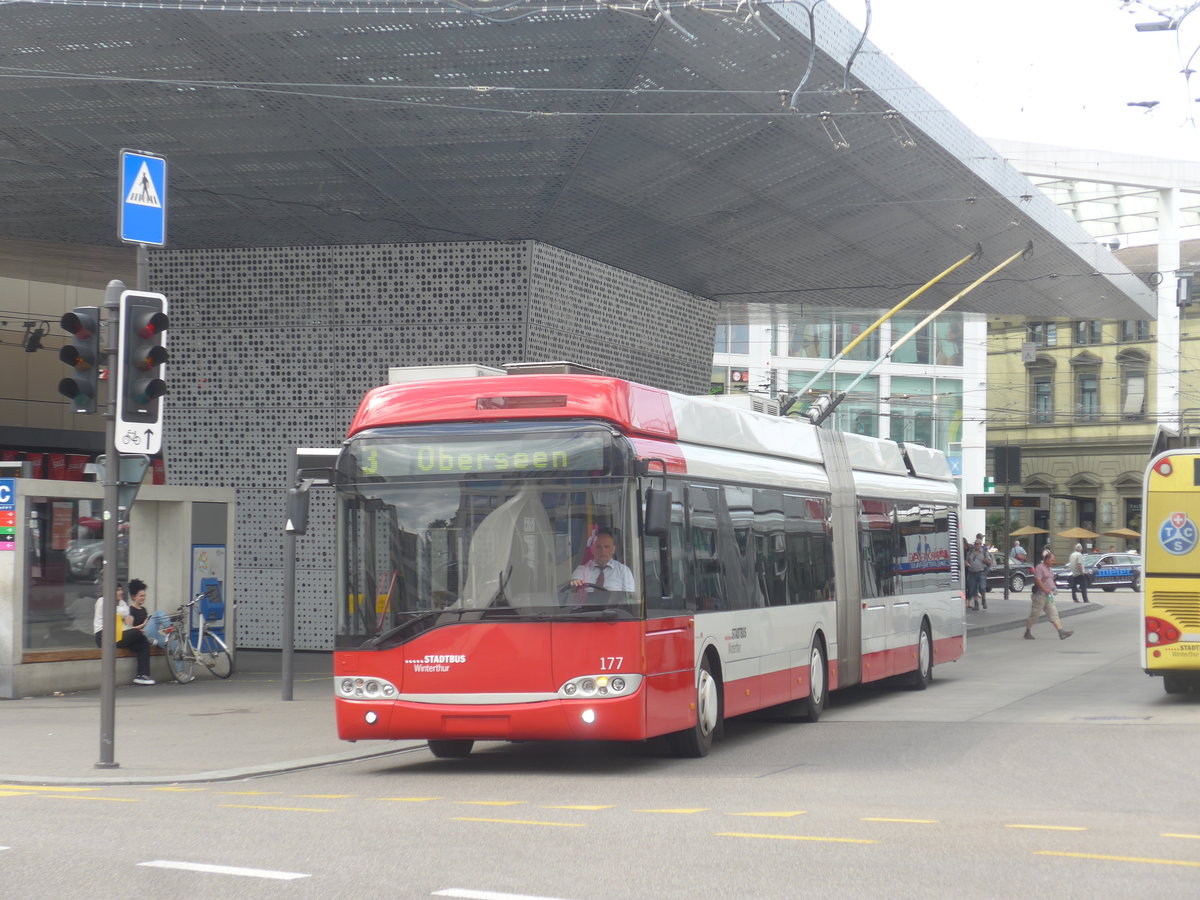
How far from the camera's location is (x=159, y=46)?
16.3m

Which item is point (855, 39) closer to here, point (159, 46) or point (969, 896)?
point (159, 46)

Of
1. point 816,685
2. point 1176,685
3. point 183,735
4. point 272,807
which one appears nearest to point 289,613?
point 183,735

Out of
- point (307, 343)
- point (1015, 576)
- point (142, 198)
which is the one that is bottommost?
point (1015, 576)

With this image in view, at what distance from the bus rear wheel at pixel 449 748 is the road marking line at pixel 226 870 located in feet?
17.4

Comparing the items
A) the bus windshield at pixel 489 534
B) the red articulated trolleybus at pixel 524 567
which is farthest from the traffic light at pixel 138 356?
the bus windshield at pixel 489 534

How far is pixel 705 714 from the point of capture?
1305 centimetres

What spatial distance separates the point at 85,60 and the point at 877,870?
12.6 m

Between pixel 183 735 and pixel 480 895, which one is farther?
pixel 183 735

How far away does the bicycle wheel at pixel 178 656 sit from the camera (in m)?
20.3

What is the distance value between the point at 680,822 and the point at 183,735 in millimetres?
→ 6976

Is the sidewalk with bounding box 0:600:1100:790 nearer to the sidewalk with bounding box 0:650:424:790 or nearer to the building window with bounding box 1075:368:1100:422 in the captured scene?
the sidewalk with bounding box 0:650:424:790

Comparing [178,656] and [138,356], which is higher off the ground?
[138,356]

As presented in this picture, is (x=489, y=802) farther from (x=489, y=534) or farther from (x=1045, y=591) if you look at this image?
(x=1045, y=591)

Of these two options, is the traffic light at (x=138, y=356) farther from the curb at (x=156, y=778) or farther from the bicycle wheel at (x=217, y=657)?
the bicycle wheel at (x=217, y=657)
